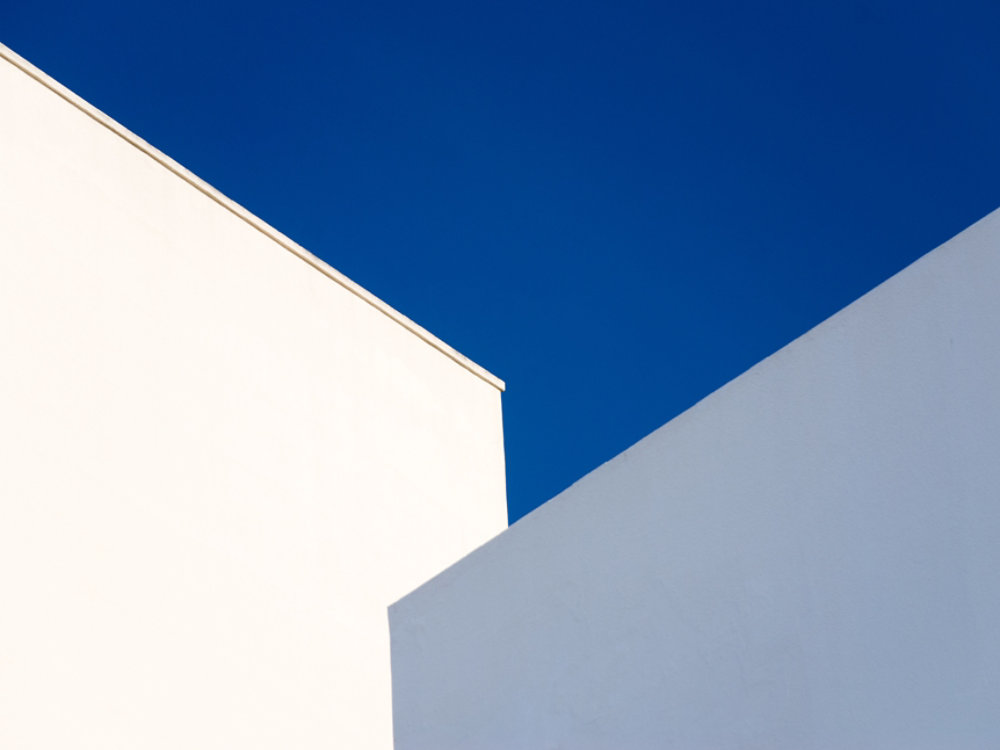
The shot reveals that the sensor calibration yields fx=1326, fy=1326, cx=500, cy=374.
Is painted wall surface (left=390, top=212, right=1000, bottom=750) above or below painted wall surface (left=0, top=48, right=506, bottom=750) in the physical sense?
below

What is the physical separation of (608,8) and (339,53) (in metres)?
2.73

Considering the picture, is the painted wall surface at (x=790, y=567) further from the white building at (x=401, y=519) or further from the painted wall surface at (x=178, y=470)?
the painted wall surface at (x=178, y=470)

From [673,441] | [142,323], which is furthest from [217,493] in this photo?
[673,441]

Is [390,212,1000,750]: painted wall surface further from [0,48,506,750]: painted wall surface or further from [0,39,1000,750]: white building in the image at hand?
[0,48,506,750]: painted wall surface

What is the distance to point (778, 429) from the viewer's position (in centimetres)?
318

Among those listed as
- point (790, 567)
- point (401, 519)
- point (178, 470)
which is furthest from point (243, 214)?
point (790, 567)

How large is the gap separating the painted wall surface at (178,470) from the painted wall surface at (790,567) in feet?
8.42

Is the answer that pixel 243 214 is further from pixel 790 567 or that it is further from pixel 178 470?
pixel 790 567

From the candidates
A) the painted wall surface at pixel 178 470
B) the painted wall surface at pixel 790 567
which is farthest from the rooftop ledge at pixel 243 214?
the painted wall surface at pixel 790 567

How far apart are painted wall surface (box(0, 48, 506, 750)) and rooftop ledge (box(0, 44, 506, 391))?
0.06 ft

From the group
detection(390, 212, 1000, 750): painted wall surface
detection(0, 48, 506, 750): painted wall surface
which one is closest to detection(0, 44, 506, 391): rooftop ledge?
detection(0, 48, 506, 750): painted wall surface

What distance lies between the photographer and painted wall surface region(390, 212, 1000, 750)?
2.76 m

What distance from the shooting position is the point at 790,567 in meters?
3.08

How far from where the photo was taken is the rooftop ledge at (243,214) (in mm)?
6770
